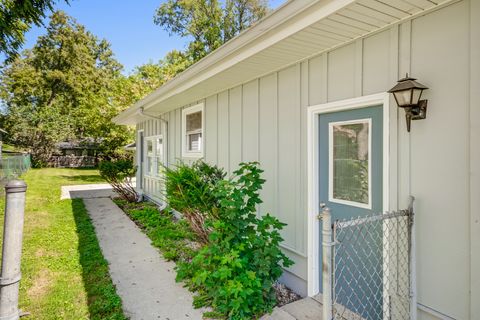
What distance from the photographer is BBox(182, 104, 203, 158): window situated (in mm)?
6087

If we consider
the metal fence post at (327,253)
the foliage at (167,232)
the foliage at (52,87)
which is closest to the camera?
the metal fence post at (327,253)

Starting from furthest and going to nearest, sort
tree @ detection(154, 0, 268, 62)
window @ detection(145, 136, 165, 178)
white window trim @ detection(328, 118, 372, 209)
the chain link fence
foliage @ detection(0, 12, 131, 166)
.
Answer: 1. foliage @ detection(0, 12, 131, 166)
2. tree @ detection(154, 0, 268, 62)
3. the chain link fence
4. window @ detection(145, 136, 165, 178)
5. white window trim @ detection(328, 118, 372, 209)

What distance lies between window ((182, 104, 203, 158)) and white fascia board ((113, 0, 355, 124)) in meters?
1.59

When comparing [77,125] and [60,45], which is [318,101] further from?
[60,45]

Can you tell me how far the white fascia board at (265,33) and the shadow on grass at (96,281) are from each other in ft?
9.56

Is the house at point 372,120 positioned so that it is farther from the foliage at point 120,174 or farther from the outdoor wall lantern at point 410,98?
the foliage at point 120,174

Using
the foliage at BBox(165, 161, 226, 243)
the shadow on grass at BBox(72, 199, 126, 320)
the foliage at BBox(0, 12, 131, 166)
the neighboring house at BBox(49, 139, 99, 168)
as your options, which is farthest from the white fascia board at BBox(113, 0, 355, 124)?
the neighboring house at BBox(49, 139, 99, 168)

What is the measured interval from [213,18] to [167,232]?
66.6 ft

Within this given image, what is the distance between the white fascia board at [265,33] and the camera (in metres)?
2.21

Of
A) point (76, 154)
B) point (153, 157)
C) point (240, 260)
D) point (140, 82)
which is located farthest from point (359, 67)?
point (76, 154)

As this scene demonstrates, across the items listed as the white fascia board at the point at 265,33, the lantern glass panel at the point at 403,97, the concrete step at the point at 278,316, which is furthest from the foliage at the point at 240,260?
the lantern glass panel at the point at 403,97

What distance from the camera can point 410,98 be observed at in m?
2.19

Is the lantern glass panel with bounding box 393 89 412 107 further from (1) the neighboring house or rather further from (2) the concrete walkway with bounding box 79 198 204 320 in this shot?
(1) the neighboring house

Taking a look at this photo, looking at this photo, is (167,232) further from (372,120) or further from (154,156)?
(372,120)
